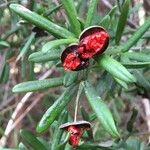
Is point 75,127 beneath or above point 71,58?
beneath

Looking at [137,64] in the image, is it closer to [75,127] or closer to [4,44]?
[75,127]

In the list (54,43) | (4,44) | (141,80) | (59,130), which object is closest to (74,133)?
(59,130)

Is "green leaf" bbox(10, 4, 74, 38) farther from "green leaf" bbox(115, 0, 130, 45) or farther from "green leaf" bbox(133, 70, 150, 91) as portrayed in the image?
"green leaf" bbox(133, 70, 150, 91)

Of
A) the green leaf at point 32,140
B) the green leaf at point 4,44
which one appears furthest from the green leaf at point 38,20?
the green leaf at point 4,44

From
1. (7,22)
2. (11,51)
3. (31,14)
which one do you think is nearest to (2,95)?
(7,22)

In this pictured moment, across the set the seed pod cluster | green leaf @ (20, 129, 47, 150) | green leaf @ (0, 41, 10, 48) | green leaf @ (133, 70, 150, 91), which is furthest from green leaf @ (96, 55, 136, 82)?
green leaf @ (0, 41, 10, 48)

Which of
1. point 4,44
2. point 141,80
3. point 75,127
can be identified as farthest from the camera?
point 4,44
